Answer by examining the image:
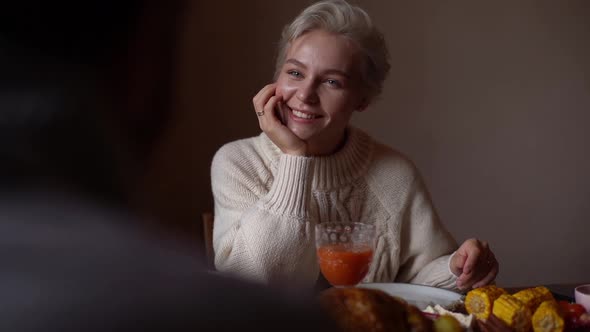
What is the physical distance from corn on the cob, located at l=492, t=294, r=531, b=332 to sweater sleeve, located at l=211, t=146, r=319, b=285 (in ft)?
1.42

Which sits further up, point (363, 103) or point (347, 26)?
point (347, 26)

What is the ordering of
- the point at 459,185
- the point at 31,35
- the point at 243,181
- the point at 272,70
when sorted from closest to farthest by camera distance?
the point at 31,35, the point at 243,181, the point at 272,70, the point at 459,185

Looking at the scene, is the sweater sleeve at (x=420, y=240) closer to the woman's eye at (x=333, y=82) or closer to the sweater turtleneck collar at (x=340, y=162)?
the sweater turtleneck collar at (x=340, y=162)

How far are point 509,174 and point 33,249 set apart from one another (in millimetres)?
3004

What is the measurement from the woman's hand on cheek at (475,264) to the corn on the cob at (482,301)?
0.32m

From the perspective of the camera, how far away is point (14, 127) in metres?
0.13

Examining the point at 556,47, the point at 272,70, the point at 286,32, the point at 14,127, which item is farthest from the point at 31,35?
the point at 556,47

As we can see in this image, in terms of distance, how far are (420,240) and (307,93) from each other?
43cm

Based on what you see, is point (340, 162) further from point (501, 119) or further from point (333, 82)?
point (501, 119)

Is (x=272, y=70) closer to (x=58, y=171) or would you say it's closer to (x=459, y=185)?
(x=459, y=185)

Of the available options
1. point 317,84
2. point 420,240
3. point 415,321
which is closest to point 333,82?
point 317,84

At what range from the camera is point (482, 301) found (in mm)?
830

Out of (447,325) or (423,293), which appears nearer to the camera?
(447,325)

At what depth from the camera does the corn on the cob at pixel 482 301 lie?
82cm
